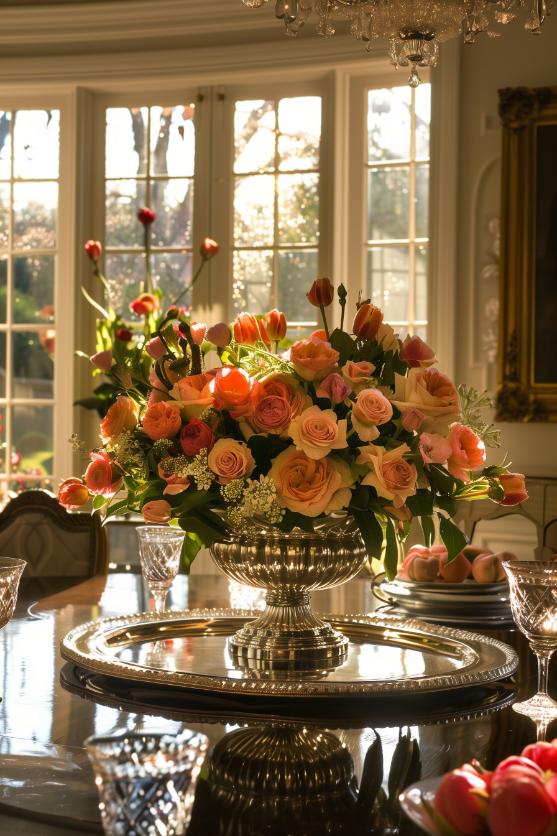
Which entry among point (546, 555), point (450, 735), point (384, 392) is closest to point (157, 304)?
point (546, 555)

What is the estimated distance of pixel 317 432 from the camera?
1.40m

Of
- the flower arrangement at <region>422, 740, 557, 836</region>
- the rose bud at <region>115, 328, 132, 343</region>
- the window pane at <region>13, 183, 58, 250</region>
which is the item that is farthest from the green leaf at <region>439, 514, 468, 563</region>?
the window pane at <region>13, 183, 58, 250</region>

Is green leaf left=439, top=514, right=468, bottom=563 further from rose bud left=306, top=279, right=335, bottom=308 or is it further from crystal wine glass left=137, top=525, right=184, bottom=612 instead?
crystal wine glass left=137, top=525, right=184, bottom=612

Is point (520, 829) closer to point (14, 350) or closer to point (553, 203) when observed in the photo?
point (553, 203)

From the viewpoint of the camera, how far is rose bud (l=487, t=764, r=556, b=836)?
769 millimetres

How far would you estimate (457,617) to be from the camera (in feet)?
→ 6.59

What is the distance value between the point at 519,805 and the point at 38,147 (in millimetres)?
4617

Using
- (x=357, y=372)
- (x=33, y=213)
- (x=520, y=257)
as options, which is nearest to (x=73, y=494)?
(x=357, y=372)

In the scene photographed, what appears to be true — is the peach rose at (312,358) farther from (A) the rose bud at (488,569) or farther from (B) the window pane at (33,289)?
(B) the window pane at (33,289)

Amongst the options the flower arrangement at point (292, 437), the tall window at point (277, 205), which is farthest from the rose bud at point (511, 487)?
the tall window at point (277, 205)

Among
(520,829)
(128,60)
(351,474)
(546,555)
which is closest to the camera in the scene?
(520,829)

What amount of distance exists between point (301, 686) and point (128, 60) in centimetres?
386

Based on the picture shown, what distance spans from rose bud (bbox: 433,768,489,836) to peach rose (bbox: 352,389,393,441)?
0.64 meters

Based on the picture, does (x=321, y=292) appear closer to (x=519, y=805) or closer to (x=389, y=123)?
(x=519, y=805)
